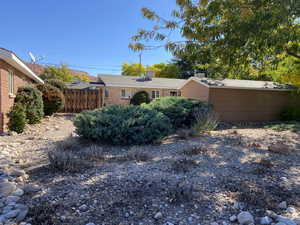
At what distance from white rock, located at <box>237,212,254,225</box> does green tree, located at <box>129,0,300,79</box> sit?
10.7 ft

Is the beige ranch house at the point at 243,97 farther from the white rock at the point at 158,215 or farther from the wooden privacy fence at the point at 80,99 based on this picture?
the white rock at the point at 158,215

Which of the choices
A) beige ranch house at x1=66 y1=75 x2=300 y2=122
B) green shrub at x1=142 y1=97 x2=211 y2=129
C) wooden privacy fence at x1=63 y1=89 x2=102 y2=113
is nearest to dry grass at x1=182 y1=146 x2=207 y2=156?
green shrub at x1=142 y1=97 x2=211 y2=129

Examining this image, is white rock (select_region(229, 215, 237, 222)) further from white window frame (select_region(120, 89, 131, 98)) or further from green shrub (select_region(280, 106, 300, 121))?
white window frame (select_region(120, 89, 131, 98))

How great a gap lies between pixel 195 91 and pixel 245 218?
10759mm

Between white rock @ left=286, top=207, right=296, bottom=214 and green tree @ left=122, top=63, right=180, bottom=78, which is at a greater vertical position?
green tree @ left=122, top=63, right=180, bottom=78

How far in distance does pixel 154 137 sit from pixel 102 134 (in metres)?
1.44

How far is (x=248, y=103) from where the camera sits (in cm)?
1119

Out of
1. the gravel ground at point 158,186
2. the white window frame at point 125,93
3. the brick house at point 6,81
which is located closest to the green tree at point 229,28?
the gravel ground at point 158,186

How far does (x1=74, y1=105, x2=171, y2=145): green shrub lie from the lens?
486cm

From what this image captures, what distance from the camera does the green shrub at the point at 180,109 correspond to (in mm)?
7508

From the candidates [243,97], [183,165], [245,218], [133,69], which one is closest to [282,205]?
[245,218]

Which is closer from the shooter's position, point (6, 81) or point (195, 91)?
point (6, 81)

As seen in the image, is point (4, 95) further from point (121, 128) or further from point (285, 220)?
point (285, 220)

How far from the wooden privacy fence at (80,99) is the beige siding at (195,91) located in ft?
22.6
